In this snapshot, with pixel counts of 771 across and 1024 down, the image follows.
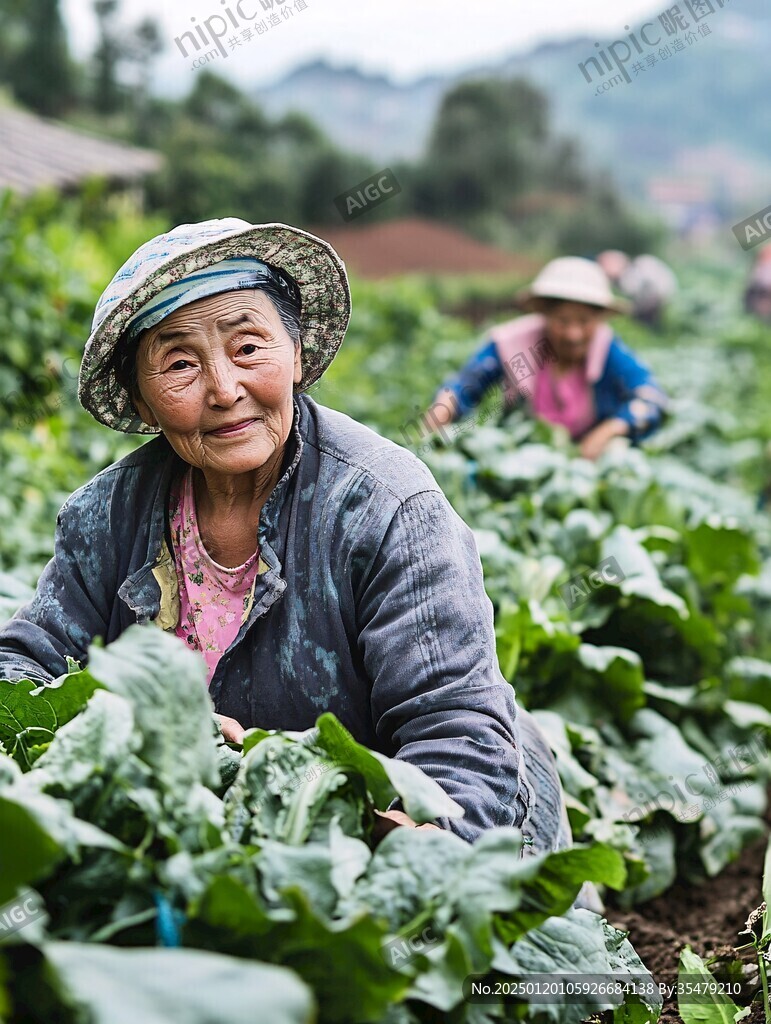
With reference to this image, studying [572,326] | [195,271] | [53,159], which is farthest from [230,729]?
[53,159]

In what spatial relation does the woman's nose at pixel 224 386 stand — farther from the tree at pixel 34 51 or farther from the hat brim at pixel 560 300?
the tree at pixel 34 51

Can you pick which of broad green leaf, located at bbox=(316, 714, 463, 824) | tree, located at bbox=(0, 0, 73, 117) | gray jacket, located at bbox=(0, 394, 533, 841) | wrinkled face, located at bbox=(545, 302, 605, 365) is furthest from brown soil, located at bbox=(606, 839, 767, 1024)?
tree, located at bbox=(0, 0, 73, 117)

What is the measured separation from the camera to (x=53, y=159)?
42.1 feet

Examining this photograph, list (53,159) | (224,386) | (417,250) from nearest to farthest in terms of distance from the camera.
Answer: (224,386) < (53,159) < (417,250)

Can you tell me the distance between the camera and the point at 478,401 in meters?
5.68

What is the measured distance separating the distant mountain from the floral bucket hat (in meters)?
22.4

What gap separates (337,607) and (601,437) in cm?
368

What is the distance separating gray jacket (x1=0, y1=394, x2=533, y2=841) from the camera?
197cm

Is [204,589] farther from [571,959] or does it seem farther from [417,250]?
[417,250]

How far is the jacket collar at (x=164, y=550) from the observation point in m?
2.17

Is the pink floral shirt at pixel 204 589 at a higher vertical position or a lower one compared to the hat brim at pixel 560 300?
lower

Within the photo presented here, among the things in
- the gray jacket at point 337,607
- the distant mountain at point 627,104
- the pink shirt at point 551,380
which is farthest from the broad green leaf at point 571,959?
the distant mountain at point 627,104

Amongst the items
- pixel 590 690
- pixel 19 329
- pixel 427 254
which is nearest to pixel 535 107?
pixel 427 254

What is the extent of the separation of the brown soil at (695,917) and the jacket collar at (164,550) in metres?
1.37
